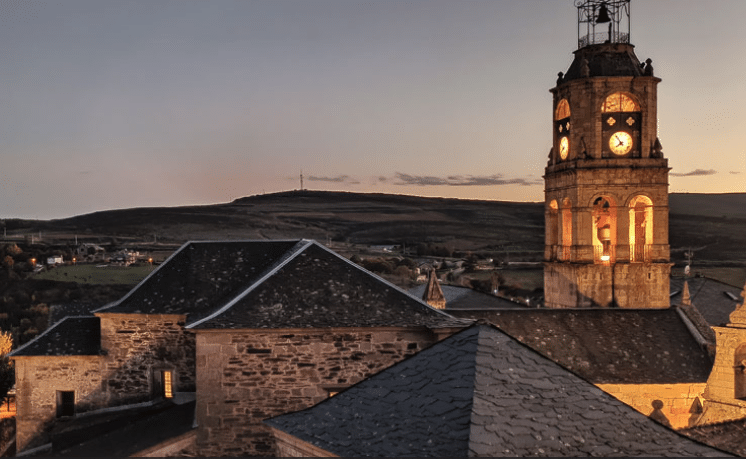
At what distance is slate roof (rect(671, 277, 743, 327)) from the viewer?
92.2ft

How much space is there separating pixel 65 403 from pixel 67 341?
4.81 ft

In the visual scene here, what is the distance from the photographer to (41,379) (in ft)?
49.3

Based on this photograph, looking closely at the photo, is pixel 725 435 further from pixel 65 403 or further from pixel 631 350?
pixel 65 403

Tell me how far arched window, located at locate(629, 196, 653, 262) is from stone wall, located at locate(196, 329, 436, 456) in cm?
1572

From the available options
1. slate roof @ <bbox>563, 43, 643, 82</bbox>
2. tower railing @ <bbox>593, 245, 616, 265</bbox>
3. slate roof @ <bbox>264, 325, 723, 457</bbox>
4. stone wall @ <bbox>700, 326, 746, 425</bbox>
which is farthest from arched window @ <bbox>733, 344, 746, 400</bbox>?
slate roof @ <bbox>563, 43, 643, 82</bbox>

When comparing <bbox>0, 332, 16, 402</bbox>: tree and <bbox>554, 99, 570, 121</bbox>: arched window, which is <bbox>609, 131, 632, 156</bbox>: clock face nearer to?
<bbox>554, 99, 570, 121</bbox>: arched window

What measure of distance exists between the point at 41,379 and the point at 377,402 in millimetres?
11335

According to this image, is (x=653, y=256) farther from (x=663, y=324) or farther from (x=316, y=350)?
(x=316, y=350)

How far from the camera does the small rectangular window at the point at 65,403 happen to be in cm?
1517

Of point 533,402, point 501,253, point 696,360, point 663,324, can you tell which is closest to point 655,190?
point 663,324

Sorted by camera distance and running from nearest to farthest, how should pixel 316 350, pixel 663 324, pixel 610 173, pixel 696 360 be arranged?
pixel 316 350, pixel 696 360, pixel 663 324, pixel 610 173

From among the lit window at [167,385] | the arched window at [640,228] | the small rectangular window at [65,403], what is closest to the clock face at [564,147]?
the arched window at [640,228]

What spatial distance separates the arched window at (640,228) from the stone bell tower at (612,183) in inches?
1.6

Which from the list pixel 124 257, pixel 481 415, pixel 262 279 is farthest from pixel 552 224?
pixel 124 257
